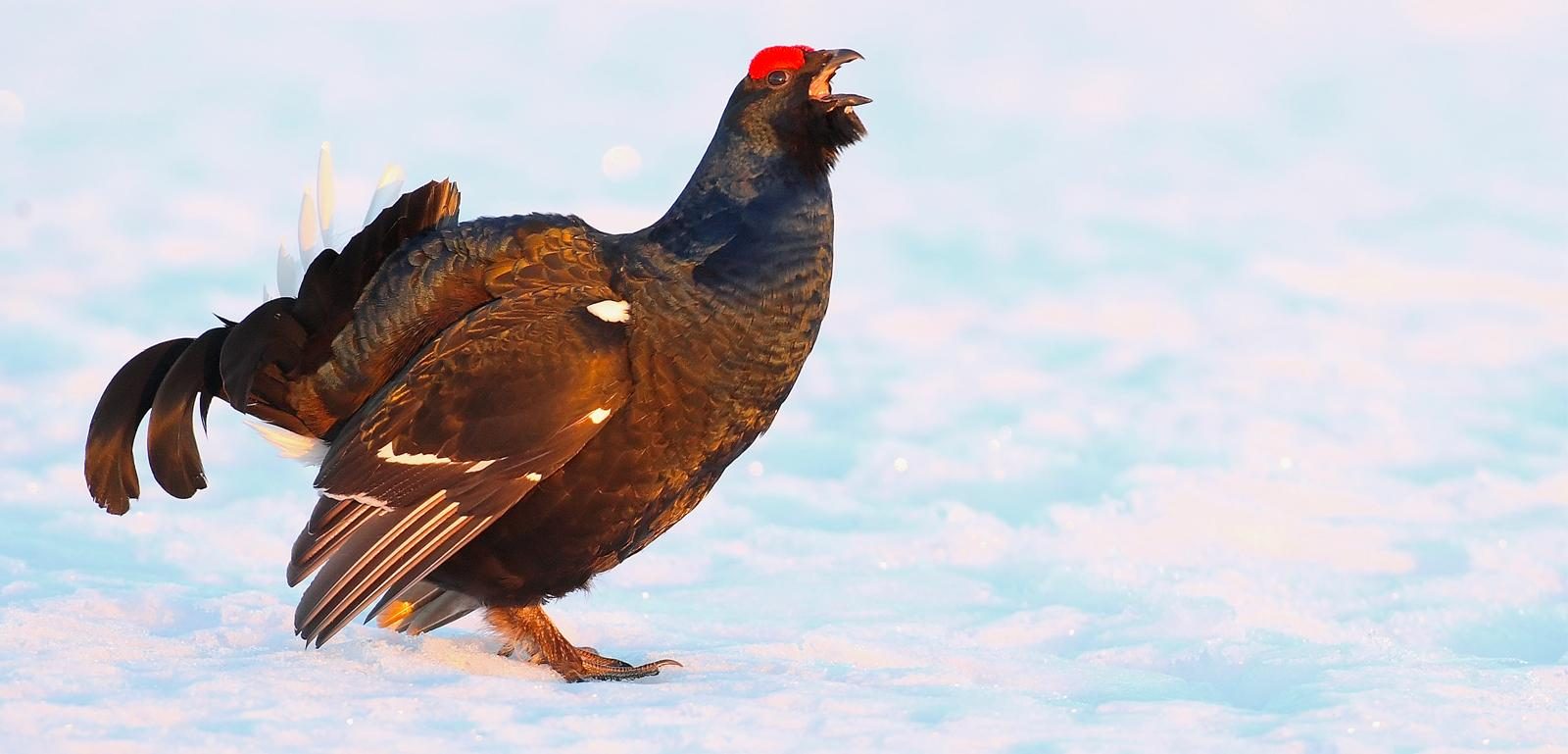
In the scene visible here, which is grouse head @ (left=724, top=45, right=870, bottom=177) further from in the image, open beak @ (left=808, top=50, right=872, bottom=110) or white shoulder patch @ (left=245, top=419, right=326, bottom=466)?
white shoulder patch @ (left=245, top=419, right=326, bottom=466)

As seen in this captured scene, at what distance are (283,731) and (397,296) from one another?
132 cm

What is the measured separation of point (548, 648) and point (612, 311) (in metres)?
0.99

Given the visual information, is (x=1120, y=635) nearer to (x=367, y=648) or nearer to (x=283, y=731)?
(x=367, y=648)

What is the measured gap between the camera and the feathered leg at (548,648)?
4777 millimetres

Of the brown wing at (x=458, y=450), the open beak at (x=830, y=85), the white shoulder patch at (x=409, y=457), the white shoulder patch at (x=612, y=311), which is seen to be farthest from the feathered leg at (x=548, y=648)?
the open beak at (x=830, y=85)

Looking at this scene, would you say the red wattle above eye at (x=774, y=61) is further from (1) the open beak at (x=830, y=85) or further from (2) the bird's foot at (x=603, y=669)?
(2) the bird's foot at (x=603, y=669)

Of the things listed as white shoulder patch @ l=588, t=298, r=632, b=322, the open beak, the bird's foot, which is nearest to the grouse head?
the open beak

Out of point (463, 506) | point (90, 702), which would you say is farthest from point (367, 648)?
point (90, 702)

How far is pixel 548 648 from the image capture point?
4.80 metres

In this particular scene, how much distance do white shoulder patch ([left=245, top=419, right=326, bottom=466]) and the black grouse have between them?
0.8 inches

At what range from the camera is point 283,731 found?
3.76 m

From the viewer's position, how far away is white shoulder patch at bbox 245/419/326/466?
478cm

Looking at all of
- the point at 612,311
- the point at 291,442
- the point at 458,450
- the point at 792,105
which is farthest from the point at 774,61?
the point at 291,442

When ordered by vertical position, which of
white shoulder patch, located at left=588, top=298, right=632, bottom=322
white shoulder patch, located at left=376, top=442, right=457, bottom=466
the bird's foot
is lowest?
the bird's foot
